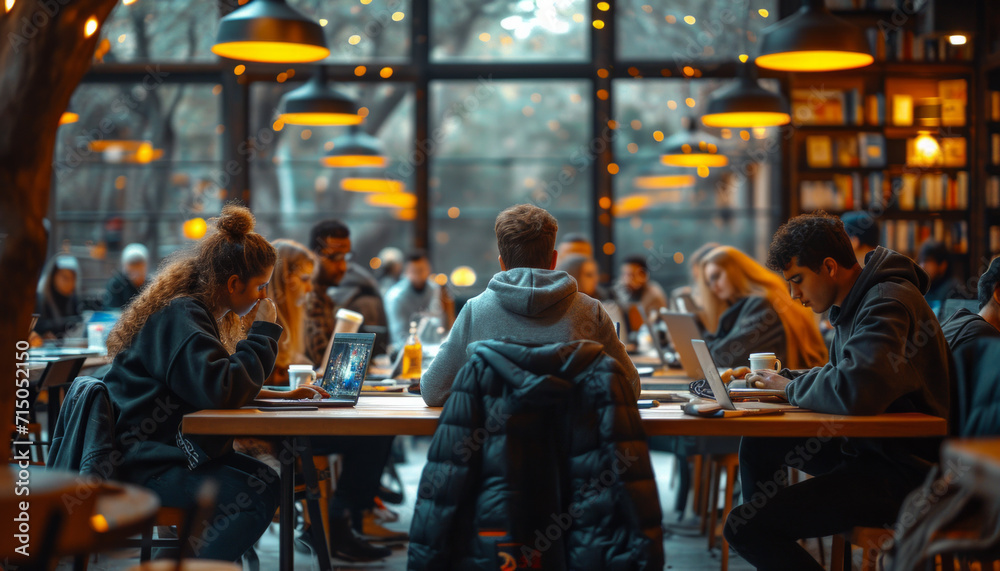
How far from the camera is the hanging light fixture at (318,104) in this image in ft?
19.8

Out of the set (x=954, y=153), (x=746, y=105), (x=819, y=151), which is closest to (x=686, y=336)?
(x=746, y=105)

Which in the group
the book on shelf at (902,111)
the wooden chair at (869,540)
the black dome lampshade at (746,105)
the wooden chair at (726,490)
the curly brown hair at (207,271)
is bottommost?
the wooden chair at (726,490)

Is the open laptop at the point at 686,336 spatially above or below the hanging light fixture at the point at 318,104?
below

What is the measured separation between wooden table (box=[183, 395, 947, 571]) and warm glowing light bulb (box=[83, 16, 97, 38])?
98 cm

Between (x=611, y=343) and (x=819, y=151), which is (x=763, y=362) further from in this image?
(x=819, y=151)

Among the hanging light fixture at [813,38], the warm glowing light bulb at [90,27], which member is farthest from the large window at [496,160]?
the warm glowing light bulb at [90,27]

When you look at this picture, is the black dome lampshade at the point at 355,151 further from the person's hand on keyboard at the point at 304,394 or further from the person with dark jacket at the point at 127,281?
the person's hand on keyboard at the point at 304,394

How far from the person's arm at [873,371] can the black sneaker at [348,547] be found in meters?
2.05

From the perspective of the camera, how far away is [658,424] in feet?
7.58

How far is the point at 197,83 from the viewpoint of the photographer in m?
8.20

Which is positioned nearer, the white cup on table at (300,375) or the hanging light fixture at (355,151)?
the white cup on table at (300,375)

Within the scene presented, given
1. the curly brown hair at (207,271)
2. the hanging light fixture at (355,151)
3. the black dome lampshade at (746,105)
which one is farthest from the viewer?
the hanging light fixture at (355,151)

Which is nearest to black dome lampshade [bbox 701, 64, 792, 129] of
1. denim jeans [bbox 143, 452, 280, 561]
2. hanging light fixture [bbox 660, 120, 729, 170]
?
hanging light fixture [bbox 660, 120, 729, 170]

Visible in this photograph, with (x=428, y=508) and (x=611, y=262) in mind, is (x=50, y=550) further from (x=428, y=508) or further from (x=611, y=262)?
(x=611, y=262)
